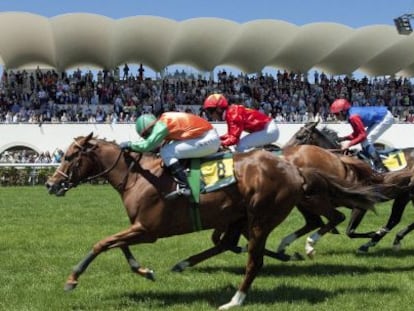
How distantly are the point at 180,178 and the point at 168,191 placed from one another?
15 centimetres

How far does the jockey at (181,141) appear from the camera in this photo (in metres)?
5.33

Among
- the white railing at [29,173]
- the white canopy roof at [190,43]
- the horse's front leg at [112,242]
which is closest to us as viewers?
the horse's front leg at [112,242]

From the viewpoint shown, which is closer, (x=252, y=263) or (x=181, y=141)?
(x=252, y=263)

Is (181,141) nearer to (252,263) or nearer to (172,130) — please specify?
(172,130)

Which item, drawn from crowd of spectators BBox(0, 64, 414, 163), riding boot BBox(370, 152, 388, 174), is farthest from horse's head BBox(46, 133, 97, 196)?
crowd of spectators BBox(0, 64, 414, 163)

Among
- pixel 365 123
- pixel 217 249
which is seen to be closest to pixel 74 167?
pixel 217 249

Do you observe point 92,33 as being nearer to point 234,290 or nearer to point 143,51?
point 143,51

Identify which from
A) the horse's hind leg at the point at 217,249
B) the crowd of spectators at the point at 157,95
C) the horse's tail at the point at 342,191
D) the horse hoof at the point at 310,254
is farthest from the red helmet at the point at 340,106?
the crowd of spectators at the point at 157,95

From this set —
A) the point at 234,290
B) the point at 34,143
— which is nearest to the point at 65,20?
the point at 34,143

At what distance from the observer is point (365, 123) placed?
843 cm

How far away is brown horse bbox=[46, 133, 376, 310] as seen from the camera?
5.25 m

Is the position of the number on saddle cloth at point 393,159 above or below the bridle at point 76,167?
below

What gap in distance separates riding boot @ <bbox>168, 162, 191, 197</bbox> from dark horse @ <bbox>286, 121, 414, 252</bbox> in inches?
95.8

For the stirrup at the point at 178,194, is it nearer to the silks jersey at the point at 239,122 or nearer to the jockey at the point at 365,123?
the silks jersey at the point at 239,122
